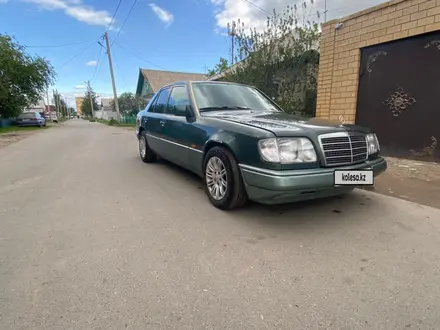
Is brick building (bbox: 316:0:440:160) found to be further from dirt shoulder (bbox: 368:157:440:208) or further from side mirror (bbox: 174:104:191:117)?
side mirror (bbox: 174:104:191:117)

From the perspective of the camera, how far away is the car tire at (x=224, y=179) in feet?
10.5

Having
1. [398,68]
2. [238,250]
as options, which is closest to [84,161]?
[238,250]

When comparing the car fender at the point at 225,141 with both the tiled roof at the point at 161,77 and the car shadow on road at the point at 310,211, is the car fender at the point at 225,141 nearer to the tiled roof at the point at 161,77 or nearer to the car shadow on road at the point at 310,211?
the car shadow on road at the point at 310,211

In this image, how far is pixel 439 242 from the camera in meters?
2.74

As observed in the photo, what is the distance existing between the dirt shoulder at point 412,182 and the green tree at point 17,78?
2415 centimetres

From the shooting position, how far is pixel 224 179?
3.43 meters

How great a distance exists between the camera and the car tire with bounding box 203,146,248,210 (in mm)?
3191

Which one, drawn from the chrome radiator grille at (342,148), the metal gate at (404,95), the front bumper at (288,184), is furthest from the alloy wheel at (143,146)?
the metal gate at (404,95)

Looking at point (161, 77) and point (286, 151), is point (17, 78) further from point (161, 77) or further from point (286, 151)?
point (286, 151)

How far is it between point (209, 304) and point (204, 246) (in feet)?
2.56

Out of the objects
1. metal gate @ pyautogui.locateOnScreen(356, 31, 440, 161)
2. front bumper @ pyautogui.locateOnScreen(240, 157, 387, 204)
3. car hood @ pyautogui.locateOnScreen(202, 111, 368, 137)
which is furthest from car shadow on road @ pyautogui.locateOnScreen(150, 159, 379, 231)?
metal gate @ pyautogui.locateOnScreen(356, 31, 440, 161)

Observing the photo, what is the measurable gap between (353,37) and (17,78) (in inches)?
929

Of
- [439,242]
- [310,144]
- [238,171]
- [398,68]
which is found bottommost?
[439,242]

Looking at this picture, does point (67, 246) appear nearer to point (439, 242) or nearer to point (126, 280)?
point (126, 280)
